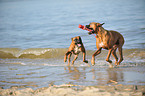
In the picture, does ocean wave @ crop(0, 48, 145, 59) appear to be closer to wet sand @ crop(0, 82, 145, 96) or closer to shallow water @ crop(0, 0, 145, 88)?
shallow water @ crop(0, 0, 145, 88)

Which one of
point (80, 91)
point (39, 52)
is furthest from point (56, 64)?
point (80, 91)

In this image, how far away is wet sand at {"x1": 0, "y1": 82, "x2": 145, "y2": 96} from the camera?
21.6 feet

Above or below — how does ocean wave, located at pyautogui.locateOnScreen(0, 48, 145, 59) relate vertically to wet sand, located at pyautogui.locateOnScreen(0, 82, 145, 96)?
above

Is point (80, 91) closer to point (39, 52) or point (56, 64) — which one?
point (56, 64)

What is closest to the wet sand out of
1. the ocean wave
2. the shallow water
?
the shallow water

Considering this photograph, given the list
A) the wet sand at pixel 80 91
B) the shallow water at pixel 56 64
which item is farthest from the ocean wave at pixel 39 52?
the wet sand at pixel 80 91

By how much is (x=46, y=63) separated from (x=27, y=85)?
10.9 ft

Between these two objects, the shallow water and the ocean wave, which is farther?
Result: the ocean wave

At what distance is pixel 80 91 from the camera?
6.82 m

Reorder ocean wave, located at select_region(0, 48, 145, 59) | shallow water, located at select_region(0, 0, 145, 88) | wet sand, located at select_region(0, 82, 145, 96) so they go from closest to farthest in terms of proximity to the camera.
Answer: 1. wet sand, located at select_region(0, 82, 145, 96)
2. shallow water, located at select_region(0, 0, 145, 88)
3. ocean wave, located at select_region(0, 48, 145, 59)

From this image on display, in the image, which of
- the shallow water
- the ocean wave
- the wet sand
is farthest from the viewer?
the ocean wave

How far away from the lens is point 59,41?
16.2 m

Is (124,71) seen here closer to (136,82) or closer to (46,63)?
(136,82)

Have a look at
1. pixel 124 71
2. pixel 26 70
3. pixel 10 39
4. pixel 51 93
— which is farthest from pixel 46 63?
pixel 10 39
